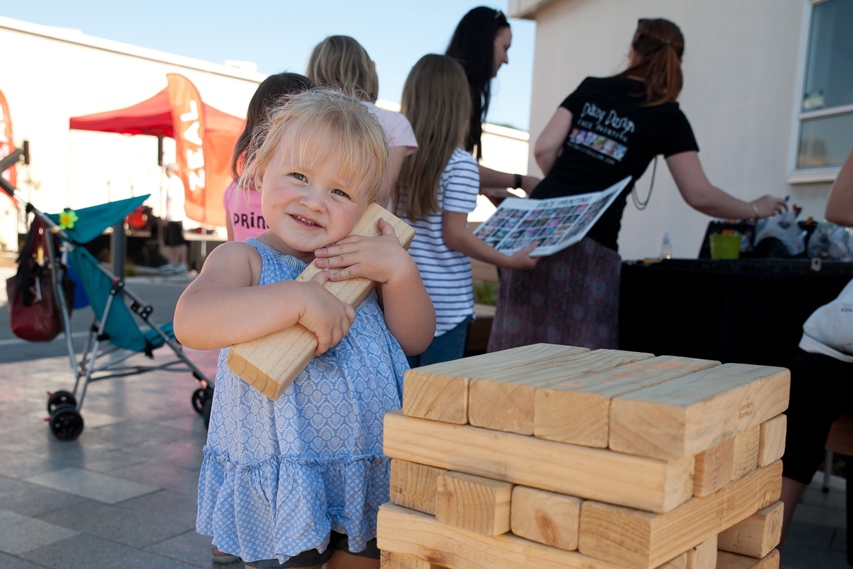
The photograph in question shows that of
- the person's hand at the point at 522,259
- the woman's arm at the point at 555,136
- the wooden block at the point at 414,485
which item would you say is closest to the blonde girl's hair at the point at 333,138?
the wooden block at the point at 414,485

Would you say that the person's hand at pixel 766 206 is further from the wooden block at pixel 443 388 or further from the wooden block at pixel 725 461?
the wooden block at pixel 443 388

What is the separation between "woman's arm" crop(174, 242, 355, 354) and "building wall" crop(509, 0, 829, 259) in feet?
18.3

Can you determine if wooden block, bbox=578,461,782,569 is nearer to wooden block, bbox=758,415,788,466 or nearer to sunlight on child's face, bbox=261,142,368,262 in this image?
wooden block, bbox=758,415,788,466

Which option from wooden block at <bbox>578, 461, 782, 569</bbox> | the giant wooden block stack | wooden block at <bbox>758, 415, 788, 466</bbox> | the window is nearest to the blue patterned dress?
the giant wooden block stack

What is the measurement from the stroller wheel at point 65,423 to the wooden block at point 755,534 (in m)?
3.84

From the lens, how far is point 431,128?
2.91 metres

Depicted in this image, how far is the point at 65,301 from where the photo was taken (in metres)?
4.69

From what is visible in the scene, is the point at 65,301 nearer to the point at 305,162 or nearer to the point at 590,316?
the point at 590,316

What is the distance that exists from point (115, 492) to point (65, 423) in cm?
96

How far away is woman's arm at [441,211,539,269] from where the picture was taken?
288 cm

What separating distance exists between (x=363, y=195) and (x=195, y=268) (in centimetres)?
1512

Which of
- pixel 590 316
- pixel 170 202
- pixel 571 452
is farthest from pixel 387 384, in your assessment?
pixel 170 202

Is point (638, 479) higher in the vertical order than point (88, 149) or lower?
lower

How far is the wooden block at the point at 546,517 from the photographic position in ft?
3.54
